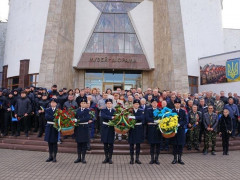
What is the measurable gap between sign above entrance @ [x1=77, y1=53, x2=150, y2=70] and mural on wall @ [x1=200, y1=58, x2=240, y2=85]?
5.27m

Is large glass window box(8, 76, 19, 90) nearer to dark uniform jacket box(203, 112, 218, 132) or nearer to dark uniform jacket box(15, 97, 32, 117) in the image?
dark uniform jacket box(15, 97, 32, 117)

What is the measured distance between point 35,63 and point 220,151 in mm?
15231

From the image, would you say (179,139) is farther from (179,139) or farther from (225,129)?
(225,129)

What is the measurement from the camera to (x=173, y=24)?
52.1ft

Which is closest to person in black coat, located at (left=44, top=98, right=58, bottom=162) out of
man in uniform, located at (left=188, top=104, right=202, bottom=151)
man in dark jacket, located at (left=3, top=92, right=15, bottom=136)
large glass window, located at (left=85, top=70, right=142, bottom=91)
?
man in dark jacket, located at (left=3, top=92, right=15, bottom=136)

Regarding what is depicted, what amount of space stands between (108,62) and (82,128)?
1231 centimetres

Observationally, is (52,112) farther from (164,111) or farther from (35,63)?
(35,63)

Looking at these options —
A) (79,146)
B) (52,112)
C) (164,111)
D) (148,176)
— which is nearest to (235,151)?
(164,111)

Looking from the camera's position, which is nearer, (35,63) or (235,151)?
(235,151)

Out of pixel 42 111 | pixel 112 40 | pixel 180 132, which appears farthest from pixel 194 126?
pixel 112 40

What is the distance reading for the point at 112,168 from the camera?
585cm

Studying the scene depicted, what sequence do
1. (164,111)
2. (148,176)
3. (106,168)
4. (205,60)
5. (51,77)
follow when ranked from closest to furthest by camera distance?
1. (148,176)
2. (106,168)
3. (164,111)
4. (51,77)
5. (205,60)

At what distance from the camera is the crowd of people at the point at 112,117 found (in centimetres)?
646

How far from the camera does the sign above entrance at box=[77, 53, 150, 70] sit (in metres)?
18.2
